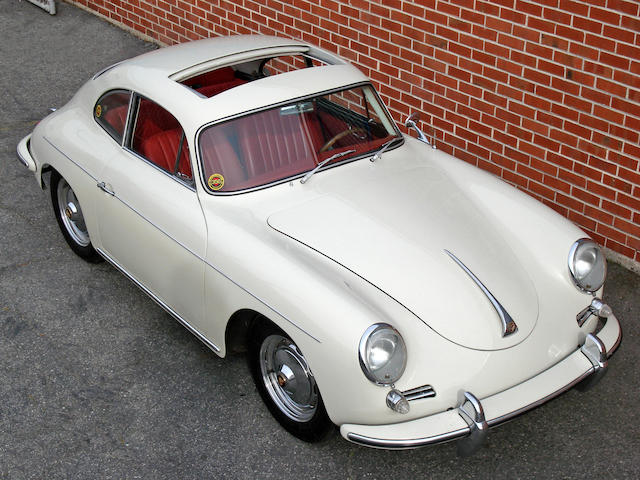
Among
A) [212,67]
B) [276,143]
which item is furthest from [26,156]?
[276,143]

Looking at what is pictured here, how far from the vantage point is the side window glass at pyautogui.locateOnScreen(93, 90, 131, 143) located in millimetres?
4953

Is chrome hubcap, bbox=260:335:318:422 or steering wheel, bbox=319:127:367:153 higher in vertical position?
steering wheel, bbox=319:127:367:153

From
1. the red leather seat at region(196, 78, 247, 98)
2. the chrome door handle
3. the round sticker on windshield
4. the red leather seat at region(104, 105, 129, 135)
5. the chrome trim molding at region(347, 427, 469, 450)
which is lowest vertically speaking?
the chrome trim molding at region(347, 427, 469, 450)

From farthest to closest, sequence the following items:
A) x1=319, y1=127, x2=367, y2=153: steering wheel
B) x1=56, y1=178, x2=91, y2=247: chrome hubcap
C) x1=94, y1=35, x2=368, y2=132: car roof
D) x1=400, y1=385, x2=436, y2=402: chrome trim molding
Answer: x1=56, y1=178, x2=91, y2=247: chrome hubcap
x1=319, y1=127, x2=367, y2=153: steering wheel
x1=94, y1=35, x2=368, y2=132: car roof
x1=400, y1=385, x2=436, y2=402: chrome trim molding

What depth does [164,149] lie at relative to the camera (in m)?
4.75

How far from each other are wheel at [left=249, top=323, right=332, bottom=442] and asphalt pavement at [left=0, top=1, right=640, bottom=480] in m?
0.12

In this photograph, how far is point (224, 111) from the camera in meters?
4.46

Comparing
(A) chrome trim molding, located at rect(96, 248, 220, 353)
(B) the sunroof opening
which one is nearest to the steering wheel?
(B) the sunroof opening

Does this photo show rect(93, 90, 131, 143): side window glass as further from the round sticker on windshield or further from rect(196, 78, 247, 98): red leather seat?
the round sticker on windshield

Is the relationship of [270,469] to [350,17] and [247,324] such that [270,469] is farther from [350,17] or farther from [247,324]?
[350,17]

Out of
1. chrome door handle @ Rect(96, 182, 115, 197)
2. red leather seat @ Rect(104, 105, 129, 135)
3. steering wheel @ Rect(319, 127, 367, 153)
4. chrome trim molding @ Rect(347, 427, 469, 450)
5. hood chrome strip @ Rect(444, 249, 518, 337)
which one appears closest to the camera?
chrome trim molding @ Rect(347, 427, 469, 450)

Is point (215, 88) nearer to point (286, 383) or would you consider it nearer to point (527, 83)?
point (286, 383)

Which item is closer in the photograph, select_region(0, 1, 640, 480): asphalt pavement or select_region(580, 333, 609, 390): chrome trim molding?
select_region(580, 333, 609, 390): chrome trim molding

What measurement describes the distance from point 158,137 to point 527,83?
239cm
